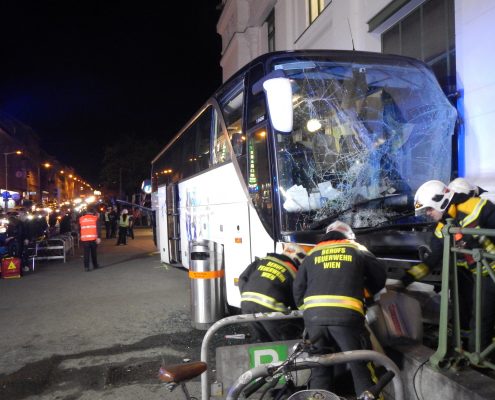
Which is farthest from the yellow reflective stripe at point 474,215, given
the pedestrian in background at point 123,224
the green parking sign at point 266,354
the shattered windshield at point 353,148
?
the pedestrian in background at point 123,224

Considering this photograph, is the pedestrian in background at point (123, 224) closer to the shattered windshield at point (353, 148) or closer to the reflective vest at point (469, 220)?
the shattered windshield at point (353, 148)

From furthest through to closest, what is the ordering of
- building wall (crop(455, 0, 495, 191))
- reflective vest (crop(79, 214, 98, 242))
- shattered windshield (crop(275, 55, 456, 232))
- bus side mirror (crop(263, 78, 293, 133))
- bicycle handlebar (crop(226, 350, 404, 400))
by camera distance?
reflective vest (crop(79, 214, 98, 242)), building wall (crop(455, 0, 495, 191)), shattered windshield (crop(275, 55, 456, 232)), bus side mirror (crop(263, 78, 293, 133)), bicycle handlebar (crop(226, 350, 404, 400))

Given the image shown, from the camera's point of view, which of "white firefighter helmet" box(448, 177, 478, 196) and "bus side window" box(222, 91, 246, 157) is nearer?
"white firefighter helmet" box(448, 177, 478, 196)

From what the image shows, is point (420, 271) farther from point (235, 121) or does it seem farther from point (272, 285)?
point (235, 121)

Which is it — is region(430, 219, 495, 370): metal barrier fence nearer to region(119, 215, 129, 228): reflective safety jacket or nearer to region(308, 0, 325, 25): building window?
region(308, 0, 325, 25): building window

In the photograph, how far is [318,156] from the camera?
210 inches

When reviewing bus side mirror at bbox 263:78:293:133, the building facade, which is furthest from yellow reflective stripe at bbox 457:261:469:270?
the building facade

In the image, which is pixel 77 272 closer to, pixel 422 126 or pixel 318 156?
pixel 318 156

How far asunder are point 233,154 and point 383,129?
2.14m

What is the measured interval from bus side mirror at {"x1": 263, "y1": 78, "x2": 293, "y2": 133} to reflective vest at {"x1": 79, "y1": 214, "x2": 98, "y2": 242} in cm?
909

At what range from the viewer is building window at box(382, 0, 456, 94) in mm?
8406

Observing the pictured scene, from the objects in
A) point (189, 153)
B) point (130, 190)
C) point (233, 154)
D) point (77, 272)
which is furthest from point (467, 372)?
point (130, 190)

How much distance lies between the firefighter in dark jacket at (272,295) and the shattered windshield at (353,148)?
1264 mm

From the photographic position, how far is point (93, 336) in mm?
6355
